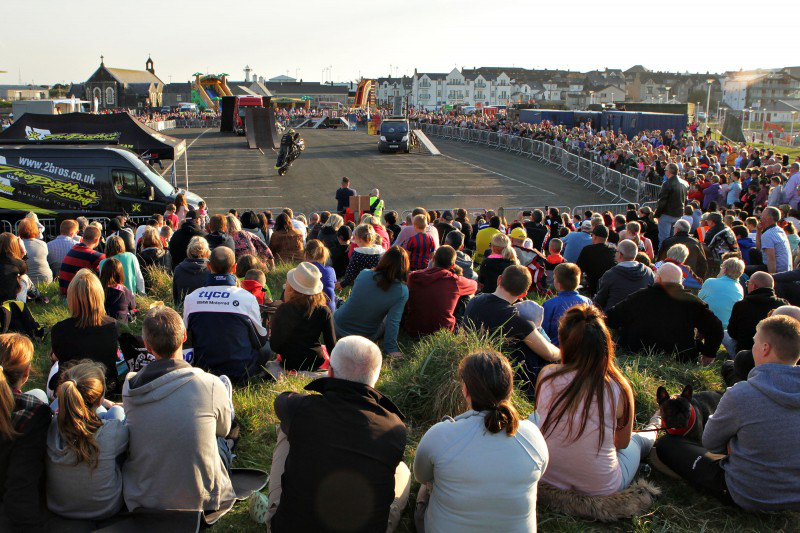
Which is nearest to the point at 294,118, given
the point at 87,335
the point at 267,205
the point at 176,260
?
the point at 267,205

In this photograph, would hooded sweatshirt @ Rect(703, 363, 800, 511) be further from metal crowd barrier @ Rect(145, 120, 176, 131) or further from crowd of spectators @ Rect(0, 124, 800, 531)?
metal crowd barrier @ Rect(145, 120, 176, 131)

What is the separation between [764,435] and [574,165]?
94.7 feet

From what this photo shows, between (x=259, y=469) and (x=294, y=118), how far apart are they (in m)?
77.1

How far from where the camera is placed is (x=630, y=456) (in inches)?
173

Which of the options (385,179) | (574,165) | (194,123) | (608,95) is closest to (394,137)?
(385,179)

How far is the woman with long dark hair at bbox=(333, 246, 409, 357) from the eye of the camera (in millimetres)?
6707

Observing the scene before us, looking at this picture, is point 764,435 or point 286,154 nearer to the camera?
point 764,435

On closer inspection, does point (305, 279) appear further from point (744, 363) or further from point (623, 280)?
point (623, 280)

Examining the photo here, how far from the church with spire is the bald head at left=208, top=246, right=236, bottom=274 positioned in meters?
118

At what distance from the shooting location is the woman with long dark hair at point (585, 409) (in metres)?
3.98

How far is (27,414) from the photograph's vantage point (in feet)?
12.2

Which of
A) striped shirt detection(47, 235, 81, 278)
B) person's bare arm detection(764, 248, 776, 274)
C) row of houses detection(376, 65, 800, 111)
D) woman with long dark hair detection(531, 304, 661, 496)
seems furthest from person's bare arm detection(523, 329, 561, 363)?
row of houses detection(376, 65, 800, 111)

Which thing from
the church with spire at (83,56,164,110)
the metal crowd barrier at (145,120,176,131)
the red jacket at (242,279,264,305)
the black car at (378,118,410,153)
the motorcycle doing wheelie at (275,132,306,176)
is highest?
the church with spire at (83,56,164,110)

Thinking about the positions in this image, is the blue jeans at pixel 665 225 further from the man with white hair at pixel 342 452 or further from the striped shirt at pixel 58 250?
the man with white hair at pixel 342 452
